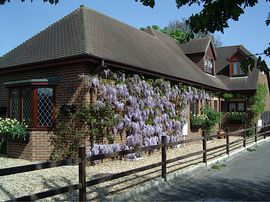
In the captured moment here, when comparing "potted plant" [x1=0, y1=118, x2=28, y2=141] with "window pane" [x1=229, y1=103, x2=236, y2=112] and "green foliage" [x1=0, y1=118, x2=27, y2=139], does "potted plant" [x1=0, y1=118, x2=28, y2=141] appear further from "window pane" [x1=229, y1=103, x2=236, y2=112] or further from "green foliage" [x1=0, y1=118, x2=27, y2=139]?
"window pane" [x1=229, y1=103, x2=236, y2=112]

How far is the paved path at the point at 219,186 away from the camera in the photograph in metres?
7.77

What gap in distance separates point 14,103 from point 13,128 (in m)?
1.66

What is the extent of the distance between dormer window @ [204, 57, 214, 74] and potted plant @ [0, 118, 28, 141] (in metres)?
16.4

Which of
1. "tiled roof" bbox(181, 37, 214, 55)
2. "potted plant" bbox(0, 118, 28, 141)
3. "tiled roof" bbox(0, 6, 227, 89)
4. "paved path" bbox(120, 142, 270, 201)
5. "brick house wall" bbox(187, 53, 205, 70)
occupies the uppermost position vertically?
"tiled roof" bbox(181, 37, 214, 55)

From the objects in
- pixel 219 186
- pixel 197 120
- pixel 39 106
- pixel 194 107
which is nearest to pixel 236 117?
pixel 194 107

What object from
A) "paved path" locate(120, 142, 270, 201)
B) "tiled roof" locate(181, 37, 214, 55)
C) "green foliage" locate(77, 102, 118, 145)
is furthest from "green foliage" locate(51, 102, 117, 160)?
"tiled roof" locate(181, 37, 214, 55)

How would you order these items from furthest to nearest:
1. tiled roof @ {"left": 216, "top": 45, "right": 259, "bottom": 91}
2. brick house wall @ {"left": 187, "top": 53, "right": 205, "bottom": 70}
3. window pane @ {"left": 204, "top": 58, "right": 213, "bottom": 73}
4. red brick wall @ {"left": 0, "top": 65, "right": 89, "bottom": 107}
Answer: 1. tiled roof @ {"left": 216, "top": 45, "right": 259, "bottom": 91}
2. window pane @ {"left": 204, "top": 58, "right": 213, "bottom": 73}
3. brick house wall @ {"left": 187, "top": 53, "right": 205, "bottom": 70}
4. red brick wall @ {"left": 0, "top": 65, "right": 89, "bottom": 107}

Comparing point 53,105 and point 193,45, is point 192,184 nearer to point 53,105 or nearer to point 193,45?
point 53,105

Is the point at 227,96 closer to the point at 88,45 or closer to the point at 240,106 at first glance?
the point at 240,106

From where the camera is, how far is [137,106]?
1384 cm

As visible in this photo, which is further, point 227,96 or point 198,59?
point 227,96

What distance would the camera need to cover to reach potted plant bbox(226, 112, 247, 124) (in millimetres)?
27359

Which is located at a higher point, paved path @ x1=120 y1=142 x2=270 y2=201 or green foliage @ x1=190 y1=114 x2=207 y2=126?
green foliage @ x1=190 y1=114 x2=207 y2=126

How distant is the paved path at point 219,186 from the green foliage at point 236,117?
604 inches
